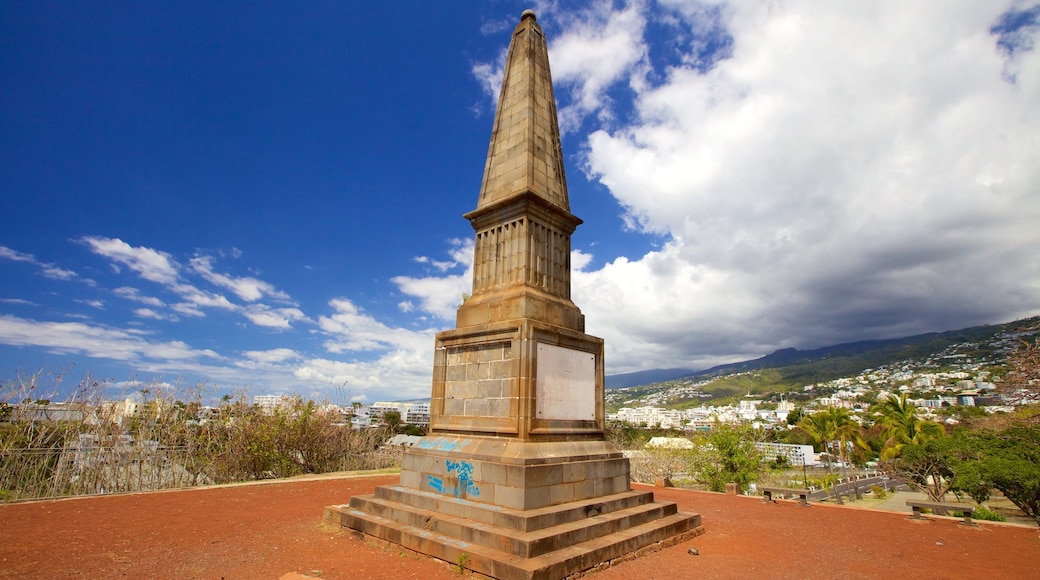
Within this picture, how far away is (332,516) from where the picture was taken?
7.70 meters

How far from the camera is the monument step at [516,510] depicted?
5863 mm

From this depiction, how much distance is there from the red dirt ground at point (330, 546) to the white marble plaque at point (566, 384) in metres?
2.38

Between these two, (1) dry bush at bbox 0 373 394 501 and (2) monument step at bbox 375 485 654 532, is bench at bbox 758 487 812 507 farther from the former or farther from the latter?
(1) dry bush at bbox 0 373 394 501

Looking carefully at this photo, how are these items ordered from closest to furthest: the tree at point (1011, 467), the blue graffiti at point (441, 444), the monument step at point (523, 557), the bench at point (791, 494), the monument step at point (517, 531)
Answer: the monument step at point (523, 557), the monument step at point (517, 531), the blue graffiti at point (441, 444), the bench at point (791, 494), the tree at point (1011, 467)

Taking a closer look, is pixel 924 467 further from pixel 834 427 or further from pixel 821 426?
pixel 821 426

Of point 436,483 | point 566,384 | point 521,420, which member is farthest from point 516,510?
point 566,384

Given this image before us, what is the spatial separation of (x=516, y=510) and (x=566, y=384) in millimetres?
2370

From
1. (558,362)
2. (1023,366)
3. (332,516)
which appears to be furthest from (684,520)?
(1023,366)

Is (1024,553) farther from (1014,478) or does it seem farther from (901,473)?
(901,473)

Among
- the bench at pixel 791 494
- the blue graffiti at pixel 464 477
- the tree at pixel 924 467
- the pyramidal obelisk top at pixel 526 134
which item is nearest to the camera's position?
the blue graffiti at pixel 464 477

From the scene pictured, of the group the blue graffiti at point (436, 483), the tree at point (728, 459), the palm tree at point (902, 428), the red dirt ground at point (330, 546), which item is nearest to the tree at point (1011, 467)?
the red dirt ground at point (330, 546)

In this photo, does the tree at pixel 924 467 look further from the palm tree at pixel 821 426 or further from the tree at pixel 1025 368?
the tree at pixel 1025 368

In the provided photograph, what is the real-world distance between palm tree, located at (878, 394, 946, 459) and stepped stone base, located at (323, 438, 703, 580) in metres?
40.8

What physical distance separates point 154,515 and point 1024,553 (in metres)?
13.9
